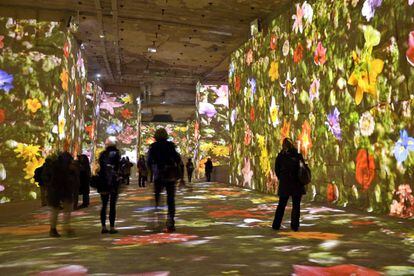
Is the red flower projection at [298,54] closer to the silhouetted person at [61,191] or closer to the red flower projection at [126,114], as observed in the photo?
the silhouetted person at [61,191]

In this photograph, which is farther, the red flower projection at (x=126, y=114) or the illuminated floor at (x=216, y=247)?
the red flower projection at (x=126, y=114)

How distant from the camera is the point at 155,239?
14.5 feet

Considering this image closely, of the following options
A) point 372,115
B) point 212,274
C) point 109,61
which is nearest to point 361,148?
point 372,115

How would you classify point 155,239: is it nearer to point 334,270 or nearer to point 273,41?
point 334,270

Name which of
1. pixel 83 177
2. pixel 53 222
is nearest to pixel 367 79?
pixel 53 222

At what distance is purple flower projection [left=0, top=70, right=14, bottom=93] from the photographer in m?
9.28

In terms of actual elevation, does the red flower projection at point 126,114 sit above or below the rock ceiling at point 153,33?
below

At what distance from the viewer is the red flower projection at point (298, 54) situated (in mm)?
8883

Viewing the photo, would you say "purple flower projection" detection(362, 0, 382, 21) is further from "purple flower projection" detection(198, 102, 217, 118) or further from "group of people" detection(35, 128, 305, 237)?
"purple flower projection" detection(198, 102, 217, 118)

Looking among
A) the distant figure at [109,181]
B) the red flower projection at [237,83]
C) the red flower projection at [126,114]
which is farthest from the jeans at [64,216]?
the red flower projection at [126,114]

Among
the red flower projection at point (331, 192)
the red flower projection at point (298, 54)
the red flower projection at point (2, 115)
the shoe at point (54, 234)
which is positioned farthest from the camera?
the red flower projection at point (2, 115)

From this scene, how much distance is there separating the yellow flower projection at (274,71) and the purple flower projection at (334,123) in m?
2.69

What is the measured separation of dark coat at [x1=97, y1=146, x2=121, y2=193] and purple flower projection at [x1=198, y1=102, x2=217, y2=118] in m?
13.3

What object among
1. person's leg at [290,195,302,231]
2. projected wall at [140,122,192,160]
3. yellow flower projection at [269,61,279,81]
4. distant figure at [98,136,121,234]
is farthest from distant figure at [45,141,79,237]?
projected wall at [140,122,192,160]
